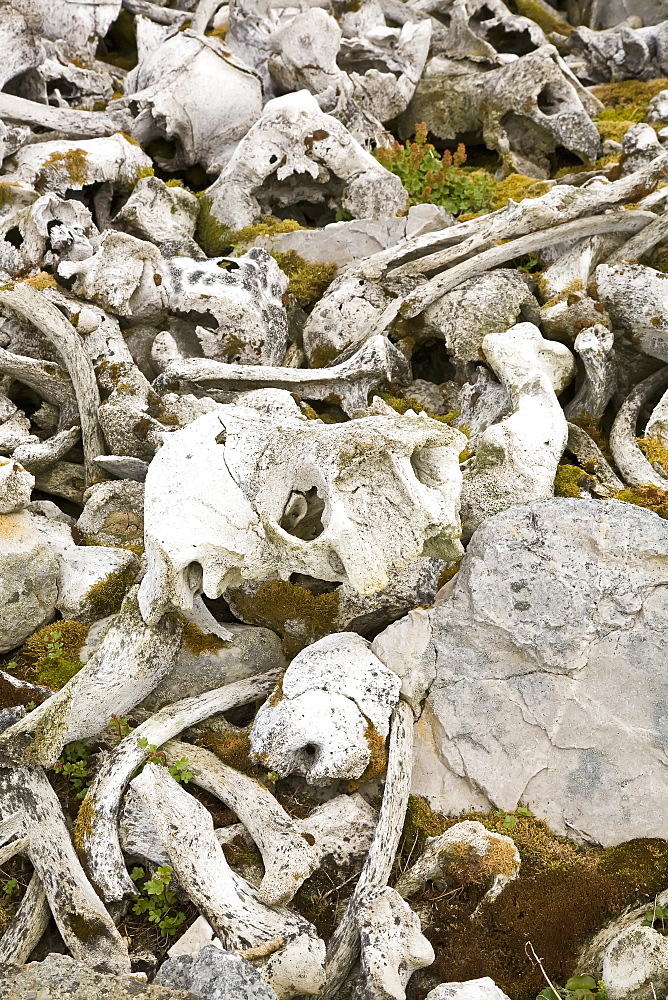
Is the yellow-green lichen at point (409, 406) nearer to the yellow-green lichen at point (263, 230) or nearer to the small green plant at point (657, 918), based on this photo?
the yellow-green lichen at point (263, 230)

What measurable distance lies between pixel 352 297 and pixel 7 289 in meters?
2.98

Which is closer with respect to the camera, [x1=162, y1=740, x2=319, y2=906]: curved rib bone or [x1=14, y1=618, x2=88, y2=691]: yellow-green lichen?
[x1=162, y1=740, x2=319, y2=906]: curved rib bone

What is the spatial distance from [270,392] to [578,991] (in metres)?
4.24

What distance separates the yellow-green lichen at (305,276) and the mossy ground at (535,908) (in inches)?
205

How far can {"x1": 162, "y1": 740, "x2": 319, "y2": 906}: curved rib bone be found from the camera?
159 inches

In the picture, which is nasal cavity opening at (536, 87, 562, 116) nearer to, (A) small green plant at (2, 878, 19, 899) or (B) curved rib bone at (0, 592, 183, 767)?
(B) curved rib bone at (0, 592, 183, 767)

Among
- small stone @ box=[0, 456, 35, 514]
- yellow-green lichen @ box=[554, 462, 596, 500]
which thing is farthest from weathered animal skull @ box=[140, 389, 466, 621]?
yellow-green lichen @ box=[554, 462, 596, 500]

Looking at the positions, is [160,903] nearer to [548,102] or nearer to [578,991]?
[578,991]

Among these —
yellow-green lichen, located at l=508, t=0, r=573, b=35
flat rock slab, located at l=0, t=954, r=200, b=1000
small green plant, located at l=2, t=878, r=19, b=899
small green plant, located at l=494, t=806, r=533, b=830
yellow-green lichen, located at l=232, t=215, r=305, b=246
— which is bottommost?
small green plant, located at l=2, t=878, r=19, b=899

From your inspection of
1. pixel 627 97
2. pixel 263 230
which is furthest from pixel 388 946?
pixel 627 97

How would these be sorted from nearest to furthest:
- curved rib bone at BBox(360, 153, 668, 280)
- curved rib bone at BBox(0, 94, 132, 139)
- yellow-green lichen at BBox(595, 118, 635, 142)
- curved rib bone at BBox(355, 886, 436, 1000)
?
curved rib bone at BBox(355, 886, 436, 1000) → curved rib bone at BBox(360, 153, 668, 280) → curved rib bone at BBox(0, 94, 132, 139) → yellow-green lichen at BBox(595, 118, 635, 142)

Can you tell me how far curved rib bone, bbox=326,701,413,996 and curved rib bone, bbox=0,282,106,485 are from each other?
330cm

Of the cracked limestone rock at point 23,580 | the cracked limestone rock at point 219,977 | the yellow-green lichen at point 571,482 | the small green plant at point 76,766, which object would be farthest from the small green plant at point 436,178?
the cracked limestone rock at point 219,977

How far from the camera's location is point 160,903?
13.5 feet
